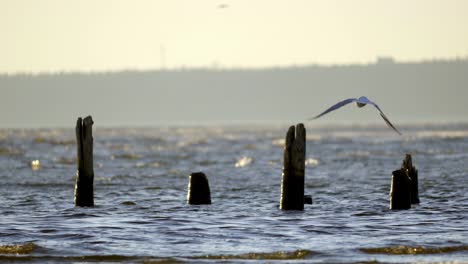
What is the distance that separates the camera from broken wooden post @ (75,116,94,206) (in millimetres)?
28078

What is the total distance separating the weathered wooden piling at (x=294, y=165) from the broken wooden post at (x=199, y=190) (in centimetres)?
272

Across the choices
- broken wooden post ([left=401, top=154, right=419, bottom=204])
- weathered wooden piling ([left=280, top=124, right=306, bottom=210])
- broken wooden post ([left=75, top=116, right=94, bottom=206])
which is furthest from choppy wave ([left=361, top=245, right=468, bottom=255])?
broken wooden post ([left=75, top=116, right=94, bottom=206])

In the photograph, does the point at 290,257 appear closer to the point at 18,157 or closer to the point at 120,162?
the point at 120,162

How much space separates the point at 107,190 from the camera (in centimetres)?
3994

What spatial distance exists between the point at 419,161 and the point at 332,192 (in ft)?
73.5

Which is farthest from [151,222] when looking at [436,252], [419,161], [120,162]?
[120,162]

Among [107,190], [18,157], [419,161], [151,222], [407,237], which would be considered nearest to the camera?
[407,237]

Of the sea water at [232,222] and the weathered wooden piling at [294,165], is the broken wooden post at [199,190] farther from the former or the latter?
the weathered wooden piling at [294,165]

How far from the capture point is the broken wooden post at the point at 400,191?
27500 mm

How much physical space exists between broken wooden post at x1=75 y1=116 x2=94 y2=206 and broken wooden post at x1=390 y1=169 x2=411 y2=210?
6083mm

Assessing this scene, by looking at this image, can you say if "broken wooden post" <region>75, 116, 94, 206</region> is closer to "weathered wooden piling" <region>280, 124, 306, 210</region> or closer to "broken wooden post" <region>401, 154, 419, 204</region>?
"weathered wooden piling" <region>280, 124, 306, 210</region>

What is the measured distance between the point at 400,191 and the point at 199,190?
4741mm

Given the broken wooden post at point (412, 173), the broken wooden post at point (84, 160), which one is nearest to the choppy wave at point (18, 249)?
the broken wooden post at point (84, 160)

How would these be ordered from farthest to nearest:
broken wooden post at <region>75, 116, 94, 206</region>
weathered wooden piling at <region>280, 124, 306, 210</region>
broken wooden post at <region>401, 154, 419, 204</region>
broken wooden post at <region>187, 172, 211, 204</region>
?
broken wooden post at <region>187, 172, 211, 204</region>
broken wooden post at <region>401, 154, 419, 204</region>
broken wooden post at <region>75, 116, 94, 206</region>
weathered wooden piling at <region>280, 124, 306, 210</region>
